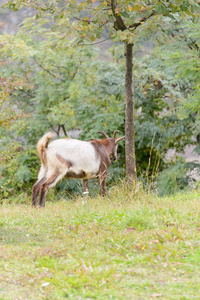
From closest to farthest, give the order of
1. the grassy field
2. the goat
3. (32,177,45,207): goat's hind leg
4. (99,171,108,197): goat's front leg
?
the grassy field → the goat → (32,177,45,207): goat's hind leg → (99,171,108,197): goat's front leg

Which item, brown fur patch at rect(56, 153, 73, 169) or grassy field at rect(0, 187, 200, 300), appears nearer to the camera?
grassy field at rect(0, 187, 200, 300)

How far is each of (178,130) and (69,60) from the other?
501 centimetres

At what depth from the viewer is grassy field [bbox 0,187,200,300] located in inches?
169

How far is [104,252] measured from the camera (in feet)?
17.4

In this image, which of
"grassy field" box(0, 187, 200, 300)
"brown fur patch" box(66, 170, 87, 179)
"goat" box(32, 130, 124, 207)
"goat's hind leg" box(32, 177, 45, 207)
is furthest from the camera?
"brown fur patch" box(66, 170, 87, 179)

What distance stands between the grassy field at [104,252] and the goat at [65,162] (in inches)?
55.3

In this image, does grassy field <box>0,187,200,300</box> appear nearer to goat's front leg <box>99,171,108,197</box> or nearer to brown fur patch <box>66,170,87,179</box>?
brown fur patch <box>66,170,87,179</box>

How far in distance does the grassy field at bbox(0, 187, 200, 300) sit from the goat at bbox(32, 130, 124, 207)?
55.3 inches

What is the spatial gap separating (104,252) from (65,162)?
3950mm

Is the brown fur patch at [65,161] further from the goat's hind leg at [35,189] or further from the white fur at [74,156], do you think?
the goat's hind leg at [35,189]

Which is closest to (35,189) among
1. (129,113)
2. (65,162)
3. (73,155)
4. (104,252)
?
(65,162)

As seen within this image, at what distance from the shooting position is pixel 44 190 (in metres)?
8.94

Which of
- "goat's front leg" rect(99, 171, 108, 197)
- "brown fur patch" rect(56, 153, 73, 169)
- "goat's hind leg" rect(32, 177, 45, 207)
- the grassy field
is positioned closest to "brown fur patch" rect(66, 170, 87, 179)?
"brown fur patch" rect(56, 153, 73, 169)

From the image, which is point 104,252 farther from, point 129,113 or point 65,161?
point 129,113
